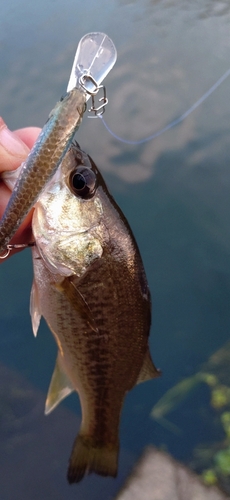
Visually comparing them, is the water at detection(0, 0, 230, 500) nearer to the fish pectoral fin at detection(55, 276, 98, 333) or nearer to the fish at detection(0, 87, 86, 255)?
the fish pectoral fin at detection(55, 276, 98, 333)

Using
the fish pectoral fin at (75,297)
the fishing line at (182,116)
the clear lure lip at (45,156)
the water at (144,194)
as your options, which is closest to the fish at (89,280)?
the fish pectoral fin at (75,297)

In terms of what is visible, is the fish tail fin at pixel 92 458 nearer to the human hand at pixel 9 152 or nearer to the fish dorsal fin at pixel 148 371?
the fish dorsal fin at pixel 148 371

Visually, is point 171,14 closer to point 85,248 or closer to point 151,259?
point 151,259

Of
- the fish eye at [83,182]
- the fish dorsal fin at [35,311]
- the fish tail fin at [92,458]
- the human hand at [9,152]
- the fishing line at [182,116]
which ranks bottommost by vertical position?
the fish tail fin at [92,458]

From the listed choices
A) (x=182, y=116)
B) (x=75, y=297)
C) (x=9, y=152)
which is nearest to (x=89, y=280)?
(x=75, y=297)

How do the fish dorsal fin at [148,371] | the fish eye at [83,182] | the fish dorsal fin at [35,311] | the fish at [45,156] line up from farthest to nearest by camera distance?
the fish dorsal fin at [148,371] → the fish dorsal fin at [35,311] → the fish eye at [83,182] → the fish at [45,156]

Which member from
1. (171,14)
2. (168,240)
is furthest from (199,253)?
(171,14)
